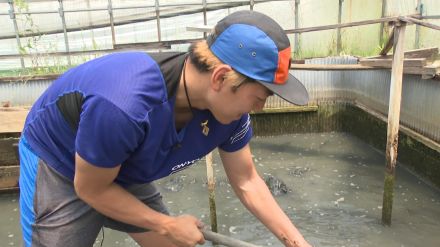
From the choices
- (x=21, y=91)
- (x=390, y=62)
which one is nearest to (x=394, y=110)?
(x=390, y=62)

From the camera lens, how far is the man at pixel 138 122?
1.40 m

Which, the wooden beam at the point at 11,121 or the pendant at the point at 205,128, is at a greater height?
the pendant at the point at 205,128

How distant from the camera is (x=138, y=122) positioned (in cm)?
141

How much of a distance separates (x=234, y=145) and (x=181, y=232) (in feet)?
1.53

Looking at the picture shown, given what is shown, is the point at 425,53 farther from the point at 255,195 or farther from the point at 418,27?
the point at 255,195

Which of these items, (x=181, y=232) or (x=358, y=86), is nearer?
(x=181, y=232)

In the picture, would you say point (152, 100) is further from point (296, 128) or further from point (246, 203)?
point (296, 128)

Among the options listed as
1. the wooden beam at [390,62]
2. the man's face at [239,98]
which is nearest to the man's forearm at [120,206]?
the man's face at [239,98]

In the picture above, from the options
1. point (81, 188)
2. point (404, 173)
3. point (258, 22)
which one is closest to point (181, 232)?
point (81, 188)

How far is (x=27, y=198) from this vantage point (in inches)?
72.4

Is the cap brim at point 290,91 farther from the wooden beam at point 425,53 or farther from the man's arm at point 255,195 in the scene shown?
the wooden beam at point 425,53

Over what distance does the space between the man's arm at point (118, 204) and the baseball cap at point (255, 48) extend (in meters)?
0.56

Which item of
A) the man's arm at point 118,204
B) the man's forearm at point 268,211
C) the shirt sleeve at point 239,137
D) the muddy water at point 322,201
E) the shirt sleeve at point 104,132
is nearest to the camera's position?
the shirt sleeve at point 104,132

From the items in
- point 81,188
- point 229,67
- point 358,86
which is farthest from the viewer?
point 358,86
